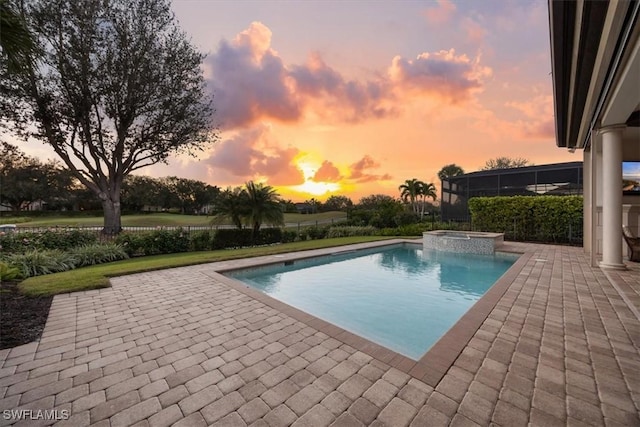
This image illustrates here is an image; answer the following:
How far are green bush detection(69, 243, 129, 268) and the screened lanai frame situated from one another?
20.7 m

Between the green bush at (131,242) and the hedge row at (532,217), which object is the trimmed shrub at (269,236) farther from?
the hedge row at (532,217)

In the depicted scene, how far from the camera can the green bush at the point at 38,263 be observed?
6363mm

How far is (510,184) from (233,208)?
18.8 meters

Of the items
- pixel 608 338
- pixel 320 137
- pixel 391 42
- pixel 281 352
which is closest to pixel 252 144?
pixel 320 137

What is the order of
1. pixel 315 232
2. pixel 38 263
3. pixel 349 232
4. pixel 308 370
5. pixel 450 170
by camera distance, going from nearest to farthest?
1. pixel 308 370
2. pixel 38 263
3. pixel 315 232
4. pixel 349 232
5. pixel 450 170

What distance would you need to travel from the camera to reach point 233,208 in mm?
12977

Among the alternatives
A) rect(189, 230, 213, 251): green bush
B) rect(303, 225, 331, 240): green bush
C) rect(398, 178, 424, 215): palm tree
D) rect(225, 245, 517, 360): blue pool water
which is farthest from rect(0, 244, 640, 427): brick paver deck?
rect(398, 178, 424, 215): palm tree

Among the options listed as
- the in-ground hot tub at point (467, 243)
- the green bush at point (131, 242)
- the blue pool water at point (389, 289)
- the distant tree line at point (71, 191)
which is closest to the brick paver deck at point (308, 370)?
the blue pool water at point (389, 289)

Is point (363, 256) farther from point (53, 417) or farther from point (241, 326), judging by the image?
point (53, 417)

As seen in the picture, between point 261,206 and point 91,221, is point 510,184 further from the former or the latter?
point 91,221

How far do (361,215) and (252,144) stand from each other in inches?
409

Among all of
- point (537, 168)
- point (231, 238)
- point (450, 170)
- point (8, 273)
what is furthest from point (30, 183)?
point (450, 170)

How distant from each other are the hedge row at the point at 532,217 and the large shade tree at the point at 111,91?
16.2 m

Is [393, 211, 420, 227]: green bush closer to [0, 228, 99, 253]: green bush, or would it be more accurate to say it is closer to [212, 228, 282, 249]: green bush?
[212, 228, 282, 249]: green bush
